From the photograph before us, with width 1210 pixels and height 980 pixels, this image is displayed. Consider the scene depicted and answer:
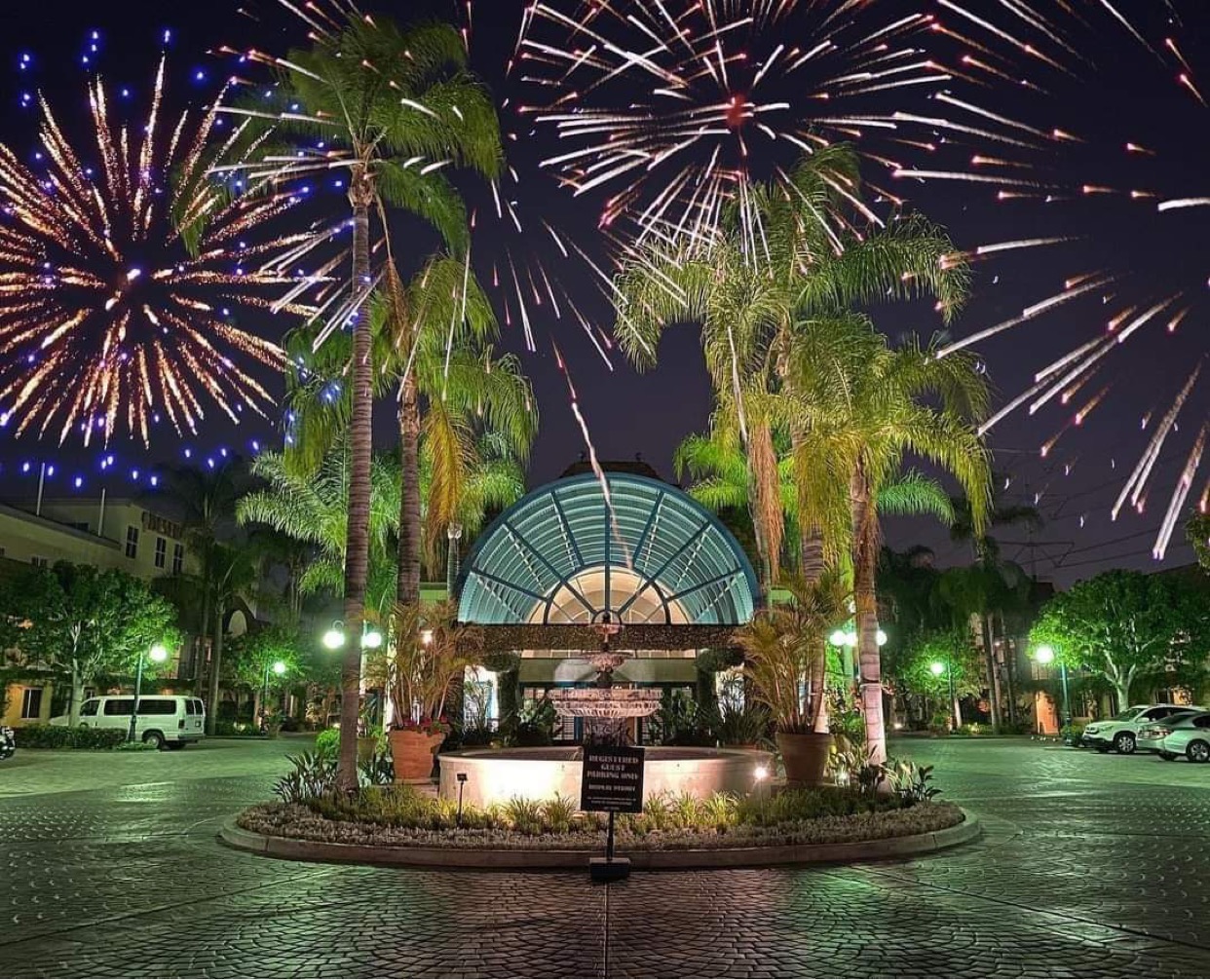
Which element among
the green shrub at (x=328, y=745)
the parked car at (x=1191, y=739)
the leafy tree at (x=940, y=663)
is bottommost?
the parked car at (x=1191, y=739)

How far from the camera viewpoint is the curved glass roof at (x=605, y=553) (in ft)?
104

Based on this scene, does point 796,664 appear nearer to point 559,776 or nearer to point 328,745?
point 559,776

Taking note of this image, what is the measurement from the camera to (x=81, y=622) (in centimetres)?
3778

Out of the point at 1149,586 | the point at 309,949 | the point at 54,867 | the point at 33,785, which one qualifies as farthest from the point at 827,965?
the point at 1149,586

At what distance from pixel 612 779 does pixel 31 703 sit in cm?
4316

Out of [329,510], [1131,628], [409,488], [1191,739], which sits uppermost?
[329,510]

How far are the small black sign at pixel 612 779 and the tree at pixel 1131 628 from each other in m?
35.3

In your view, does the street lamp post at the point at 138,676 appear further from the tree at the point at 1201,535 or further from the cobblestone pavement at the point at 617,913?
the tree at the point at 1201,535

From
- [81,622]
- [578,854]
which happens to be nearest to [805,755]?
[578,854]

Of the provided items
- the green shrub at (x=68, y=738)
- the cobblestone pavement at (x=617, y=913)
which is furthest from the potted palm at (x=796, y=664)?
the green shrub at (x=68, y=738)

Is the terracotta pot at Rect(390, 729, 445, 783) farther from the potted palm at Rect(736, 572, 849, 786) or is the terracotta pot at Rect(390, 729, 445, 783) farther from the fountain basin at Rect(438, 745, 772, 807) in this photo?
the potted palm at Rect(736, 572, 849, 786)

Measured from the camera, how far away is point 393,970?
6598 mm

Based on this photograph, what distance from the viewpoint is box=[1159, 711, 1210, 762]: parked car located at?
29000mm

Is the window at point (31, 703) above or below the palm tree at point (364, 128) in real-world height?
below
